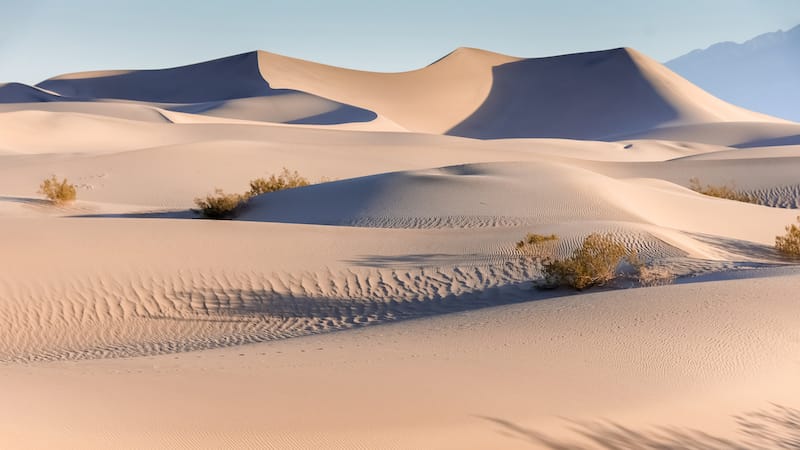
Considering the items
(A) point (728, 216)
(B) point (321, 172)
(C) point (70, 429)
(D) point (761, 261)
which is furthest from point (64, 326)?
(B) point (321, 172)

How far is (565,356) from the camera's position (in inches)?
310

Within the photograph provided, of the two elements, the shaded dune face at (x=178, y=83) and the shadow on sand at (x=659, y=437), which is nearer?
the shadow on sand at (x=659, y=437)

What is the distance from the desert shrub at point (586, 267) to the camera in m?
12.1

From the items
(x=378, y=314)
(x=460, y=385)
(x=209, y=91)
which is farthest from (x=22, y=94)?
(x=460, y=385)

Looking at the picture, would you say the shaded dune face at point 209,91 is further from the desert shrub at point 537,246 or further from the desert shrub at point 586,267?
the desert shrub at point 586,267

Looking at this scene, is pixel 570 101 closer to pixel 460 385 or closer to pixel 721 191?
pixel 721 191

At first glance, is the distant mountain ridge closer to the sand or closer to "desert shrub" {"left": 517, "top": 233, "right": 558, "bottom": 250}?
the sand

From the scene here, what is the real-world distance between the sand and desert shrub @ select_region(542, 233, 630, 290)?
24 cm

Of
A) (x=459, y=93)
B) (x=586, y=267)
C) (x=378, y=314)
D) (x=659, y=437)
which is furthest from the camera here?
(x=459, y=93)

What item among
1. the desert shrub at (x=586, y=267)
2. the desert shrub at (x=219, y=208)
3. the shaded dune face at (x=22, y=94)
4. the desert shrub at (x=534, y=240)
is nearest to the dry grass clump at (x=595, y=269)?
the desert shrub at (x=586, y=267)

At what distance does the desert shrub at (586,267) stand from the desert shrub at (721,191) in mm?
16231

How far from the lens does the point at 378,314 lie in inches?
471

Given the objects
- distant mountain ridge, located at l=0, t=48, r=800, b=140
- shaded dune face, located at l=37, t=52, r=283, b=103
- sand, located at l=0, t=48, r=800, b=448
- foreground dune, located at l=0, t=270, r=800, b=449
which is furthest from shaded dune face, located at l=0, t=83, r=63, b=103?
foreground dune, located at l=0, t=270, r=800, b=449

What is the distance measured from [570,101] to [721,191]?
7294 cm
